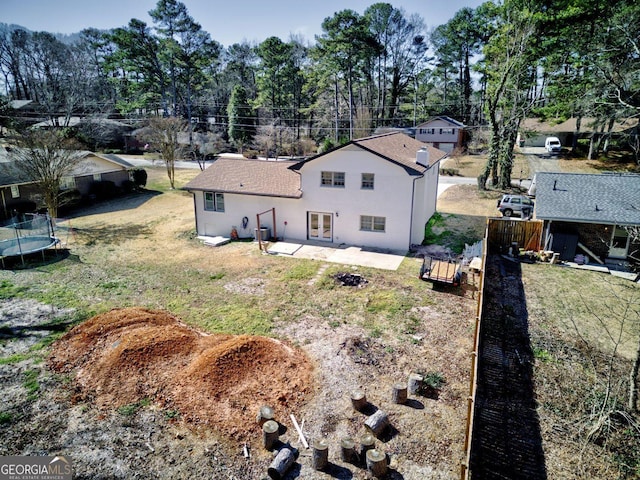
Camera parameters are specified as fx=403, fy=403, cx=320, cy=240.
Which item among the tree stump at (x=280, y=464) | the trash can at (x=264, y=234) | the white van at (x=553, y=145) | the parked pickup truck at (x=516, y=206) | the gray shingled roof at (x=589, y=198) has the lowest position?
the tree stump at (x=280, y=464)

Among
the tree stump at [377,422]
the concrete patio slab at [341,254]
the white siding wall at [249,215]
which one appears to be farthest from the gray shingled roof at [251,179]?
the tree stump at [377,422]

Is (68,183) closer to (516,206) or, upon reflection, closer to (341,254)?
(341,254)

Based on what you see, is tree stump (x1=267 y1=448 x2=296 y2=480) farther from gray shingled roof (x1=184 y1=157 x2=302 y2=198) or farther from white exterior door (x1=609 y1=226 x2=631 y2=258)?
white exterior door (x1=609 y1=226 x2=631 y2=258)

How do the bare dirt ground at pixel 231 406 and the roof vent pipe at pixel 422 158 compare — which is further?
the roof vent pipe at pixel 422 158

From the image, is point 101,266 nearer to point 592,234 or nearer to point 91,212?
point 91,212

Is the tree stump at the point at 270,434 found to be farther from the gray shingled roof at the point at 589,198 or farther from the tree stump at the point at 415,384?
the gray shingled roof at the point at 589,198

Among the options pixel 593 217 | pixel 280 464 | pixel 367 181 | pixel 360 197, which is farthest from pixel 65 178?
pixel 593 217
